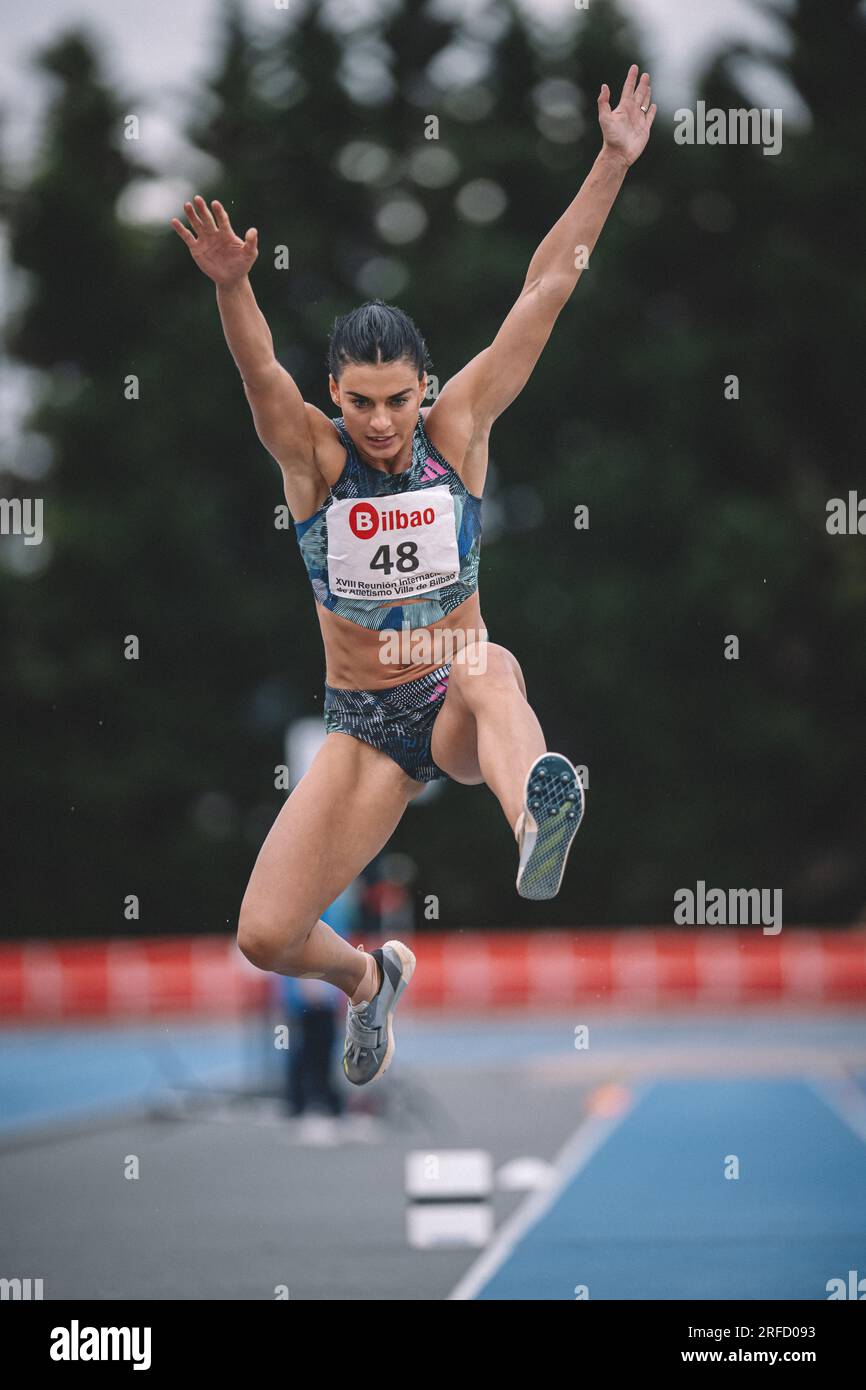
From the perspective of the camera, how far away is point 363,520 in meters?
5.55

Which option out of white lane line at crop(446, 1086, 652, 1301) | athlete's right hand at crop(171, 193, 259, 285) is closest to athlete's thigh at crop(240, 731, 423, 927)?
athlete's right hand at crop(171, 193, 259, 285)

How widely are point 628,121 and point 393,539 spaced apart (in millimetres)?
1493

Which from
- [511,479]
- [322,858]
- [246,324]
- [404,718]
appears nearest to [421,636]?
[404,718]

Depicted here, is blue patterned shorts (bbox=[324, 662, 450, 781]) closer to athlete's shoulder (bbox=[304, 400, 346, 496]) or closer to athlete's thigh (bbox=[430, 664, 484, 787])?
athlete's thigh (bbox=[430, 664, 484, 787])

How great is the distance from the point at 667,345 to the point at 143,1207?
15.2 meters

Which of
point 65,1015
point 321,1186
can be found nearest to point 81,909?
point 65,1015

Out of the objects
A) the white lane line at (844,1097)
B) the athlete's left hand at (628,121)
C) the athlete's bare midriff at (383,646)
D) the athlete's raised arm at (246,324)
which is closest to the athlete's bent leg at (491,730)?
the athlete's bare midriff at (383,646)

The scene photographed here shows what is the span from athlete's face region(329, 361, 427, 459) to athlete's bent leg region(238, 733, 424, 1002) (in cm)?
95

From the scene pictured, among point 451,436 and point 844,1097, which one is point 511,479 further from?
point 451,436

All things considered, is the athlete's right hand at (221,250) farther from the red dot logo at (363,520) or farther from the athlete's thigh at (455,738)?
the athlete's thigh at (455,738)

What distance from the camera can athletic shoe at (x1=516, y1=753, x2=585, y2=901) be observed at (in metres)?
4.96

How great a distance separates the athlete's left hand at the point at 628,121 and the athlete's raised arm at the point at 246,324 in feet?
3.90
